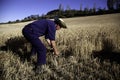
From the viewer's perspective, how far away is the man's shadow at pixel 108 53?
19.5ft

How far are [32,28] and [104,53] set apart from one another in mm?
2663

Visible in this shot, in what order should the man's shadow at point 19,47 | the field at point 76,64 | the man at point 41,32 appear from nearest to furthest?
the field at point 76,64
the man at point 41,32
the man's shadow at point 19,47

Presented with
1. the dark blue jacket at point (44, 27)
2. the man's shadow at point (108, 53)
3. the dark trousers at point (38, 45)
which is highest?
the dark blue jacket at point (44, 27)

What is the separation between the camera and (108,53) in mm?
6617

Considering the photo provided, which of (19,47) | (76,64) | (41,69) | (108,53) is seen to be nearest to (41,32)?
(41,69)

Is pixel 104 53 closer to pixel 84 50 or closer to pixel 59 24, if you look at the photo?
pixel 84 50

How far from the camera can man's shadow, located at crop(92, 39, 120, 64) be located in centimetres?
595

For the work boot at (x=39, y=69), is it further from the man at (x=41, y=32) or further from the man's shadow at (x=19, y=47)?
the man's shadow at (x=19, y=47)

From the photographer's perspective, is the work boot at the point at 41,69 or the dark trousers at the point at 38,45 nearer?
the work boot at the point at 41,69

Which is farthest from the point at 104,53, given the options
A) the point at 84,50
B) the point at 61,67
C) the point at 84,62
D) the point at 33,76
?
the point at 33,76

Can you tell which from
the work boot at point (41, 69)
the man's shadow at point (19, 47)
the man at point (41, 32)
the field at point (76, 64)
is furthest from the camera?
the man's shadow at point (19, 47)

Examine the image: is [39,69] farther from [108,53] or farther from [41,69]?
[108,53]

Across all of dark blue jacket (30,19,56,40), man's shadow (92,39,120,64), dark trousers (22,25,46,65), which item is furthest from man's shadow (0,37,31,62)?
man's shadow (92,39,120,64)

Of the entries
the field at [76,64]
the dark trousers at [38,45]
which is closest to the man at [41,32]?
the dark trousers at [38,45]
